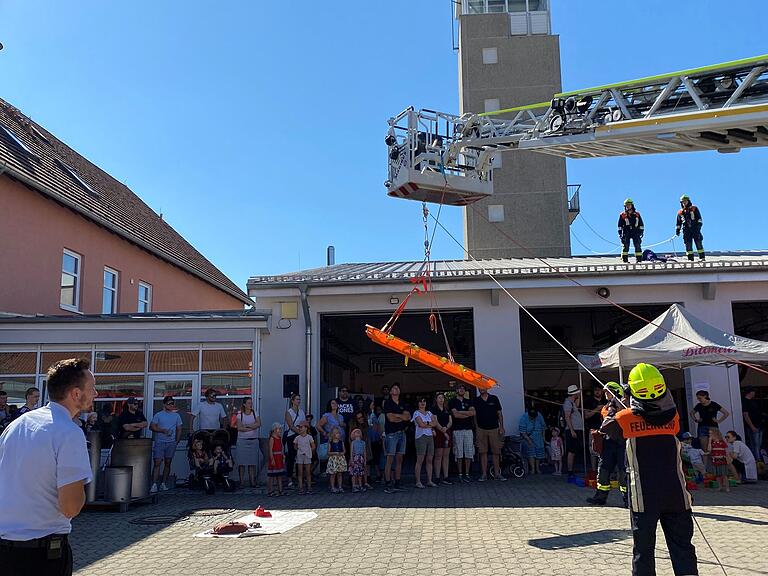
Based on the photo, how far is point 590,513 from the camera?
9805 millimetres

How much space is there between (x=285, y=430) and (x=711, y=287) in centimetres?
981

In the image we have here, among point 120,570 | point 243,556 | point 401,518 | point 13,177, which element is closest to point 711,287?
point 401,518

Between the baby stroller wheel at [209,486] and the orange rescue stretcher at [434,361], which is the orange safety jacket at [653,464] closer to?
the orange rescue stretcher at [434,361]

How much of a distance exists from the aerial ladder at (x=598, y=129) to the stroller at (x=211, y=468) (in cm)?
578

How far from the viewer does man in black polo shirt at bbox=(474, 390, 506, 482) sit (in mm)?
14000

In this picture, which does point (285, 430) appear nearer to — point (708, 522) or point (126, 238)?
point (708, 522)

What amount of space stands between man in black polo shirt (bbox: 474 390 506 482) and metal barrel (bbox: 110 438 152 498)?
6.33 meters

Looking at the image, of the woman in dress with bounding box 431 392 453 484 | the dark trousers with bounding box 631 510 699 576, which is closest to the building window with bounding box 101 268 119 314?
the woman in dress with bounding box 431 392 453 484

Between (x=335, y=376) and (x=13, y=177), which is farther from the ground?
(x=13, y=177)

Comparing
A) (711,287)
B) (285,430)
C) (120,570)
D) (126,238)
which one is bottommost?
(120,570)

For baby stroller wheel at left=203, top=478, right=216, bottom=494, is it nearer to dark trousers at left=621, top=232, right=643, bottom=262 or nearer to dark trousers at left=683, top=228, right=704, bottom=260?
dark trousers at left=621, top=232, right=643, bottom=262

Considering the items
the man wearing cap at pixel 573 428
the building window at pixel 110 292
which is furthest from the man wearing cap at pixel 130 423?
the building window at pixel 110 292

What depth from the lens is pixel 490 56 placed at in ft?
104

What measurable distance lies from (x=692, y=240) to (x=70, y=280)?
1678cm
